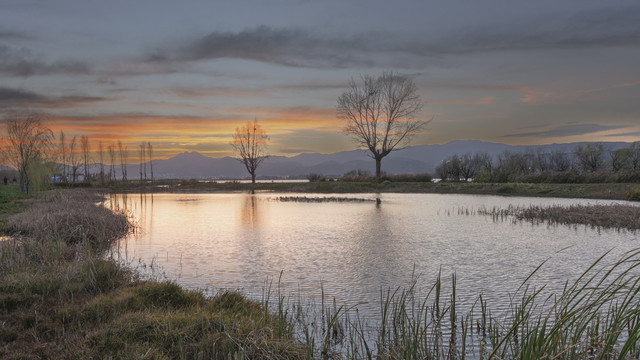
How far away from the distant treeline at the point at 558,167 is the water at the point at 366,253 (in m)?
36.3

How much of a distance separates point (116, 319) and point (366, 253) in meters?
9.20

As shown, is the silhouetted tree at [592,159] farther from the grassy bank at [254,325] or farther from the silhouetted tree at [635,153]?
the grassy bank at [254,325]

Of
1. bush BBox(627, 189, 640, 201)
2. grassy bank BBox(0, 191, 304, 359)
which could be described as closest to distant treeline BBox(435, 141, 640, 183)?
bush BBox(627, 189, 640, 201)

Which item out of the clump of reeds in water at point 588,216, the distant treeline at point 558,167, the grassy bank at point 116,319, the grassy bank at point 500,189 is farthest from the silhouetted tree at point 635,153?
the grassy bank at point 116,319

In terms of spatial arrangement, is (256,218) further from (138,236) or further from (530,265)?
(530,265)

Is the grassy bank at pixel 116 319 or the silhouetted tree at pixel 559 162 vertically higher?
the silhouetted tree at pixel 559 162

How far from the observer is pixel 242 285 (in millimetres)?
10102

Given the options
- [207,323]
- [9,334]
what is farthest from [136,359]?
[9,334]

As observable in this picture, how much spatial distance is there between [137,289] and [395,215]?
795 inches

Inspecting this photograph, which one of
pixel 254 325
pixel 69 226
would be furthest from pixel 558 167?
pixel 254 325

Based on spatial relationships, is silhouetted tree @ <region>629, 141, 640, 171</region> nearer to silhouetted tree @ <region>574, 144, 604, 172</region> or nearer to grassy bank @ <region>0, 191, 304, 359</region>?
silhouetted tree @ <region>574, 144, 604, 172</region>

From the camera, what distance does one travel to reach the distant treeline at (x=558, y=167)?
5012cm

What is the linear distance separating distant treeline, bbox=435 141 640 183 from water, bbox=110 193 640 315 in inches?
1430

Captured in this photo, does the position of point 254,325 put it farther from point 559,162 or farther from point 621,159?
point 559,162
